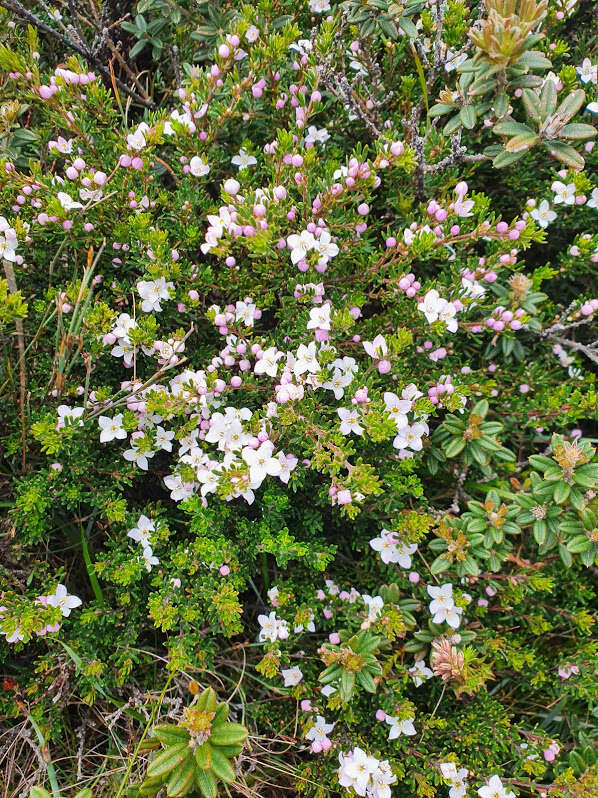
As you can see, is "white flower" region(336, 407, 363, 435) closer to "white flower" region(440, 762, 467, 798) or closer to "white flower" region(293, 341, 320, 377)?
"white flower" region(293, 341, 320, 377)

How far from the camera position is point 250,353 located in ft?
9.63

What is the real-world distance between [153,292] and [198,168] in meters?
0.69

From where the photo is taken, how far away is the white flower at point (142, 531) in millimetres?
2891

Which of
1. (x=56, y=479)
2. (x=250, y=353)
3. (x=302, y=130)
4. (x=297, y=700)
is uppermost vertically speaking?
(x=302, y=130)

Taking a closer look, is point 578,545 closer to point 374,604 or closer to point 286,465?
point 374,604

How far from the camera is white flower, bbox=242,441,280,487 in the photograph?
255 centimetres

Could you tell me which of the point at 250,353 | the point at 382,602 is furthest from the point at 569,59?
the point at 382,602

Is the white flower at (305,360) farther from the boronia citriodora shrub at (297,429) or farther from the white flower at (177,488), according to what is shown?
the white flower at (177,488)

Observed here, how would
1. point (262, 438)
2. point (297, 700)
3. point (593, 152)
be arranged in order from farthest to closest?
point (593, 152) < point (297, 700) < point (262, 438)

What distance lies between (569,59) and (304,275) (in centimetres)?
245

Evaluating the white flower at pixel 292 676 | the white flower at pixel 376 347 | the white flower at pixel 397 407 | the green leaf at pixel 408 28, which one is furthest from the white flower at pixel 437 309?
the white flower at pixel 292 676

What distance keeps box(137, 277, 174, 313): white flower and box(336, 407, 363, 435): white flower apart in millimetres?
1031

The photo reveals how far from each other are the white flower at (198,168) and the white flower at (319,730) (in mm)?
2793

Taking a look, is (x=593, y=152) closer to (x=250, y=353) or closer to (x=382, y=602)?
(x=250, y=353)
